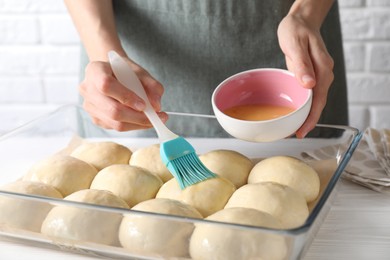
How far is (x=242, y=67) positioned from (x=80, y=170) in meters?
0.36

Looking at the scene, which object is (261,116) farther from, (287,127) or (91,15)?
(91,15)

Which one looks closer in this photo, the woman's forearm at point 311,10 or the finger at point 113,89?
the finger at point 113,89

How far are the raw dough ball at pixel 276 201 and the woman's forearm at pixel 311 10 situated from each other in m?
0.30

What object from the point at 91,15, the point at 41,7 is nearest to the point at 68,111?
the point at 91,15

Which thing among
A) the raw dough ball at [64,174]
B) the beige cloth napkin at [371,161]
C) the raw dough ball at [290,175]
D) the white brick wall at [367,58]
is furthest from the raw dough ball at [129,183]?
the white brick wall at [367,58]

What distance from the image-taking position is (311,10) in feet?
2.88

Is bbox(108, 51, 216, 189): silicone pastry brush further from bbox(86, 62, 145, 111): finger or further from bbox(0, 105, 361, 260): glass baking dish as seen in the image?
bbox(0, 105, 361, 260): glass baking dish

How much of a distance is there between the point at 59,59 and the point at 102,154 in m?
0.75

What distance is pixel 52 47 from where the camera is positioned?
149 centimetres

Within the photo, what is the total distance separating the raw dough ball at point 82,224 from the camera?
60 centimetres

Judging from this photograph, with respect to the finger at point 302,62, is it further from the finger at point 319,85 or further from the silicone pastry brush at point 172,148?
the silicone pastry brush at point 172,148

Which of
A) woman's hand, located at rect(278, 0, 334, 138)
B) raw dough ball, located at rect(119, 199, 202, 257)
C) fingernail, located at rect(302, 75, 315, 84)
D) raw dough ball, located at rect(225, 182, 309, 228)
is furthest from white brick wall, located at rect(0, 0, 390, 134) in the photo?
raw dough ball, located at rect(119, 199, 202, 257)

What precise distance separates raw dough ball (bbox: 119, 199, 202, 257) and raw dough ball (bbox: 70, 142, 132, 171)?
0.20 m

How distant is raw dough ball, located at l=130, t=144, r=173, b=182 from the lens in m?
0.77
